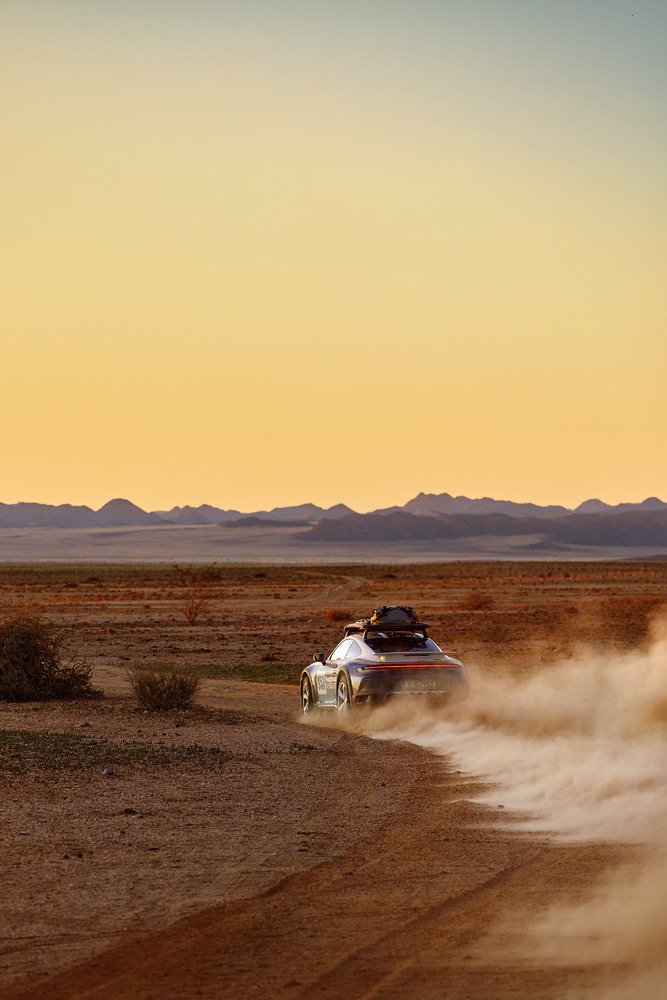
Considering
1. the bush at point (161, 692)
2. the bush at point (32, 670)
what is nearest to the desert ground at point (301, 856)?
the bush at point (161, 692)

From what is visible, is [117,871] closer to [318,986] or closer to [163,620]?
[318,986]

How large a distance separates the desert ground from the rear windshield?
3.36ft

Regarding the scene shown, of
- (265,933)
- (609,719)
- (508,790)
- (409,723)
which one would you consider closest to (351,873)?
(265,933)

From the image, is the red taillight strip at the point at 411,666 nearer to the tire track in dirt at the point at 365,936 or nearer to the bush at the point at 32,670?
the bush at the point at 32,670

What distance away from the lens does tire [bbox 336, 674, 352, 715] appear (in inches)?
623

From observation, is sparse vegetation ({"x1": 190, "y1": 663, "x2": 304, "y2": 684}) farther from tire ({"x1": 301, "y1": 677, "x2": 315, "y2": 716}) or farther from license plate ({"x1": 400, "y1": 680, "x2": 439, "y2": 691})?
license plate ({"x1": 400, "y1": 680, "x2": 439, "y2": 691})

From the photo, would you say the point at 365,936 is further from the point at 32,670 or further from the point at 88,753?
the point at 32,670

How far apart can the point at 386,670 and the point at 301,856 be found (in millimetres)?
7245

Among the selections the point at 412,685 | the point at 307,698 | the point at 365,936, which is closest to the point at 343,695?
the point at 412,685

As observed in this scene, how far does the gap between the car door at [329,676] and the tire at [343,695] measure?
19 cm

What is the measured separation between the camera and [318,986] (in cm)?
548

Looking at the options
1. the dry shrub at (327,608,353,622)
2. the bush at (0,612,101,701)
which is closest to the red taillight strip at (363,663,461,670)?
the bush at (0,612,101,701)

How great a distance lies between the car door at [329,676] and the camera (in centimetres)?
1650

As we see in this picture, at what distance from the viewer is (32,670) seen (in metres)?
18.9
